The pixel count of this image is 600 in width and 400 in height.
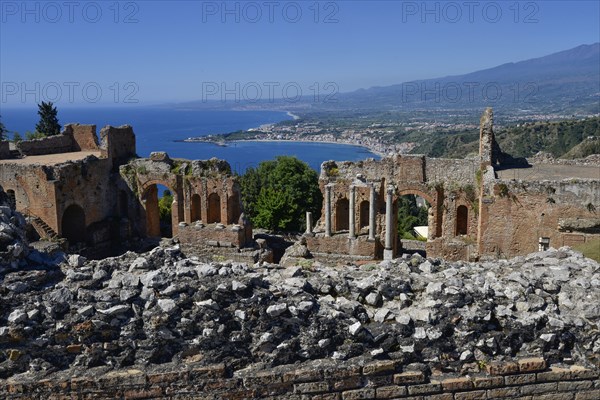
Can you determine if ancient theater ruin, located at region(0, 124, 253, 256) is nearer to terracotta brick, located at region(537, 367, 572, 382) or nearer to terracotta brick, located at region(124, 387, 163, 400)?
terracotta brick, located at region(124, 387, 163, 400)

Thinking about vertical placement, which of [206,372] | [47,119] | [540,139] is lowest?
[206,372]

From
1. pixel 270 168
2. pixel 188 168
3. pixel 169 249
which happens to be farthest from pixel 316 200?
Answer: pixel 169 249

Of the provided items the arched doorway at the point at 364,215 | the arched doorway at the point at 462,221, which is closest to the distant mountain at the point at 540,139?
the arched doorway at the point at 462,221

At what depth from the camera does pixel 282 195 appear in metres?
33.6

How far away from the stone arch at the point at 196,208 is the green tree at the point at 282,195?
6805 mm

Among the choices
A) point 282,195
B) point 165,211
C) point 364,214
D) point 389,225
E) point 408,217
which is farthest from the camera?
point 408,217

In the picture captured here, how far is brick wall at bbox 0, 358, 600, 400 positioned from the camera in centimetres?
697

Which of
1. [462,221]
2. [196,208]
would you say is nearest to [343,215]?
[462,221]

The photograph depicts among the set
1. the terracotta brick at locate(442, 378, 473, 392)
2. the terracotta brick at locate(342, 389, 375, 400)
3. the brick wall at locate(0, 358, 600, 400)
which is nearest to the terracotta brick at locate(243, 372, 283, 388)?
the brick wall at locate(0, 358, 600, 400)

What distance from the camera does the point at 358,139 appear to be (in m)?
123

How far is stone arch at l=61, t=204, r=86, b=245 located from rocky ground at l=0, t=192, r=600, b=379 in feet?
60.7

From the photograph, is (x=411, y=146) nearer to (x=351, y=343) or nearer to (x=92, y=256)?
(x=92, y=256)

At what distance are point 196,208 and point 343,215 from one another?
6888 mm

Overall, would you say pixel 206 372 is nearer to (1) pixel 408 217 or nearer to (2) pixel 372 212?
(2) pixel 372 212
